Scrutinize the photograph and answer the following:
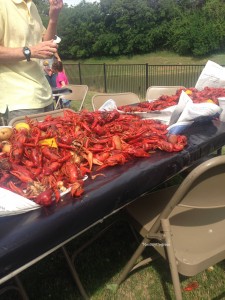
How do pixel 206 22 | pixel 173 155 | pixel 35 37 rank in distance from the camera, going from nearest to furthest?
pixel 173 155
pixel 35 37
pixel 206 22

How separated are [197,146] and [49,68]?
8.28m

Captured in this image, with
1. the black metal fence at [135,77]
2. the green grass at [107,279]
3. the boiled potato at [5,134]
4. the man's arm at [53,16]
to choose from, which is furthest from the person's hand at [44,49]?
the black metal fence at [135,77]

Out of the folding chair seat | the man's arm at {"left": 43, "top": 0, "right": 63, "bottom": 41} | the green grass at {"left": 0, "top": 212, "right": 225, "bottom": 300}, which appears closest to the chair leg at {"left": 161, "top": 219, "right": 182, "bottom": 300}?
the folding chair seat

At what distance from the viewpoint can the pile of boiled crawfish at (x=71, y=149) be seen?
157 centimetres

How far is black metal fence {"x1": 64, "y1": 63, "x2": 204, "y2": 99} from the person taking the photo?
1420 cm

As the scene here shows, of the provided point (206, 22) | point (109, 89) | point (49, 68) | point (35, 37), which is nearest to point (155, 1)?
point (206, 22)

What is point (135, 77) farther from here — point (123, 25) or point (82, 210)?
point (123, 25)

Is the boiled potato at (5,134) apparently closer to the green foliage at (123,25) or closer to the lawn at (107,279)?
the lawn at (107,279)

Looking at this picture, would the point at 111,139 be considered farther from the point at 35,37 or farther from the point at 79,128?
the point at 35,37

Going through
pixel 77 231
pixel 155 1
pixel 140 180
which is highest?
pixel 155 1

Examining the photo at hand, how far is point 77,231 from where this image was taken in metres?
1.48

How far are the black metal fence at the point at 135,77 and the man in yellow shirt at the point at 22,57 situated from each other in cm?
1061

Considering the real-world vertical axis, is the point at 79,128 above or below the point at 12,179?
above

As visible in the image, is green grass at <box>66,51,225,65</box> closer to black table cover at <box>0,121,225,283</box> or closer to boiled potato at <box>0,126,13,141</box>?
black table cover at <box>0,121,225,283</box>
